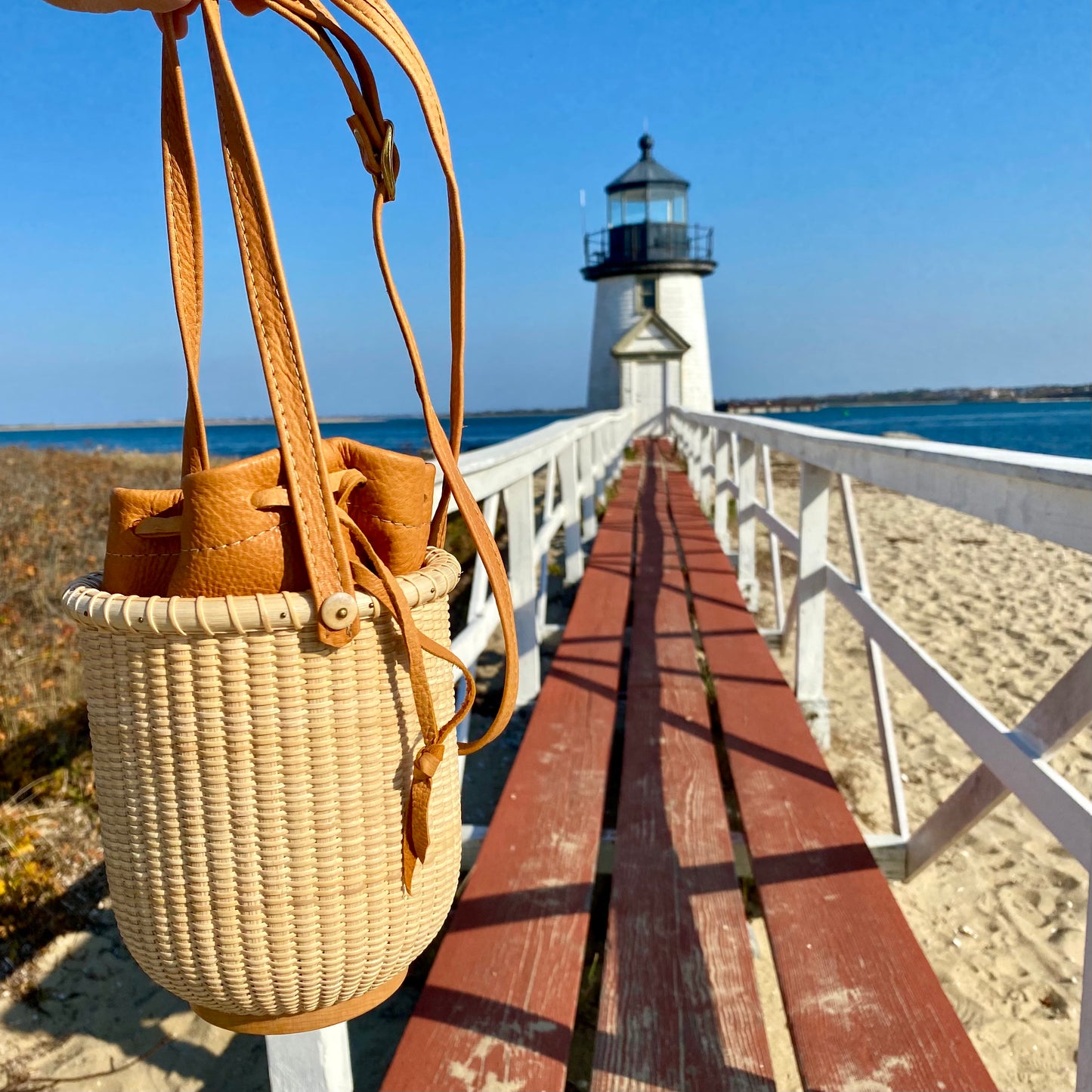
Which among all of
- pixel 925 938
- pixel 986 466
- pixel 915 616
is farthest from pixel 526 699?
pixel 915 616

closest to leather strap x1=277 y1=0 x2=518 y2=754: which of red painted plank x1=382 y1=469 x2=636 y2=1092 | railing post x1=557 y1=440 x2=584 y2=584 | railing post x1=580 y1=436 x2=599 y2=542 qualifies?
red painted plank x1=382 y1=469 x2=636 y2=1092

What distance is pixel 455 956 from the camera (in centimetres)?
157

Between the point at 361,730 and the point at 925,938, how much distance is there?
2.07 metres

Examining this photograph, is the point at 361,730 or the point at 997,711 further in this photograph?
the point at 997,711

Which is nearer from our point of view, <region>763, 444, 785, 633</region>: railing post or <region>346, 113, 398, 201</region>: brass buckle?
<region>346, 113, 398, 201</region>: brass buckle

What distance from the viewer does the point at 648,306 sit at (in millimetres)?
22656

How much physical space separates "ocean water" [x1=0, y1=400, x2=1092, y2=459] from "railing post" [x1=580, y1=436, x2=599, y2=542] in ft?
5.68

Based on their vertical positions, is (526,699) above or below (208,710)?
below

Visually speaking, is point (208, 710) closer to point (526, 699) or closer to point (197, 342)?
point (197, 342)

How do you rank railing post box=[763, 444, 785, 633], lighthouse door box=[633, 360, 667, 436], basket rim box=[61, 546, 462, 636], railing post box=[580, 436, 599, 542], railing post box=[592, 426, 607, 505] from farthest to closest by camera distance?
lighthouse door box=[633, 360, 667, 436]
railing post box=[592, 426, 607, 505]
railing post box=[580, 436, 599, 542]
railing post box=[763, 444, 785, 633]
basket rim box=[61, 546, 462, 636]

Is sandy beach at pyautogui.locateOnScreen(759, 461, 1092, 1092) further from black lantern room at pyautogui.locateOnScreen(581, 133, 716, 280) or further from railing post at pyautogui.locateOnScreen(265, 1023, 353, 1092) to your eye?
black lantern room at pyautogui.locateOnScreen(581, 133, 716, 280)

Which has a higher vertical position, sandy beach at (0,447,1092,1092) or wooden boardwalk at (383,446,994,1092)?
wooden boardwalk at (383,446,994,1092)

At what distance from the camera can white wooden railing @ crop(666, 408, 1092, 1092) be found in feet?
3.62

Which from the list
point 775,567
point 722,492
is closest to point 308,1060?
point 775,567
